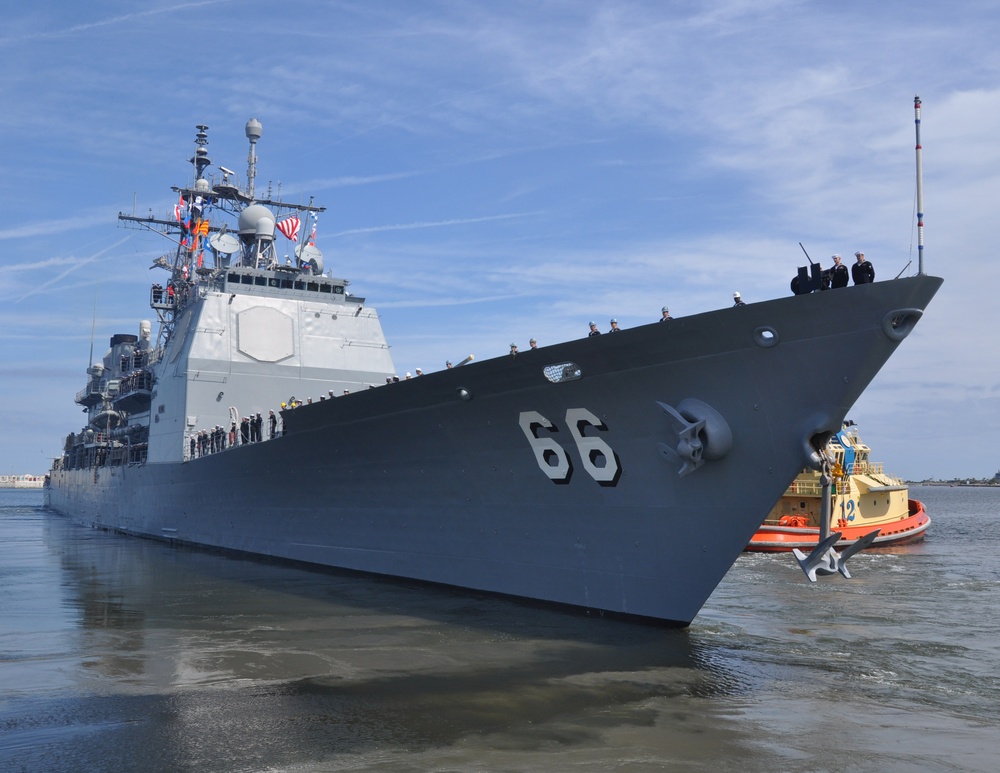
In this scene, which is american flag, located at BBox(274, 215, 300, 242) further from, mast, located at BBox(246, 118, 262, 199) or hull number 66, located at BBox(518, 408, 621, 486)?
hull number 66, located at BBox(518, 408, 621, 486)

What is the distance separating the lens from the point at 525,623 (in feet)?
32.8

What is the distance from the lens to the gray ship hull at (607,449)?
802cm

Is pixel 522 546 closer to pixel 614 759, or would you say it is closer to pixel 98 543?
pixel 614 759

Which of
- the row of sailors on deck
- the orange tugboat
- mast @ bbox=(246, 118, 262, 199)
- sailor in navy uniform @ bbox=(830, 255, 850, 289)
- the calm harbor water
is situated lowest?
the calm harbor water

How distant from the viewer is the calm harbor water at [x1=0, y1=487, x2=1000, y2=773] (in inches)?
225

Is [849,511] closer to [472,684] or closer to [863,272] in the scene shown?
[863,272]

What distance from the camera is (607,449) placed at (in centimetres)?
941

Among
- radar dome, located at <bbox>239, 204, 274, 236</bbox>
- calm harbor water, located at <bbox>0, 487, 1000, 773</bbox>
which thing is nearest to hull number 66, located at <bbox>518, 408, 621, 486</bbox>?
calm harbor water, located at <bbox>0, 487, 1000, 773</bbox>

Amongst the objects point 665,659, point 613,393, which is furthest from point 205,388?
point 665,659

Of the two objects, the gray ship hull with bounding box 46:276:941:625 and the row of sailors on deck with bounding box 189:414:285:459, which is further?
the row of sailors on deck with bounding box 189:414:285:459

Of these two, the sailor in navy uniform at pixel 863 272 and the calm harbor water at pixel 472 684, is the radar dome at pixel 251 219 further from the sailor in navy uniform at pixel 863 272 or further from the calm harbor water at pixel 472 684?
the sailor in navy uniform at pixel 863 272

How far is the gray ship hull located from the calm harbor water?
2.06 feet

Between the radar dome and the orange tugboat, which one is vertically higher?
the radar dome

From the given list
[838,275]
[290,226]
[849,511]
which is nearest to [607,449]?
[838,275]
